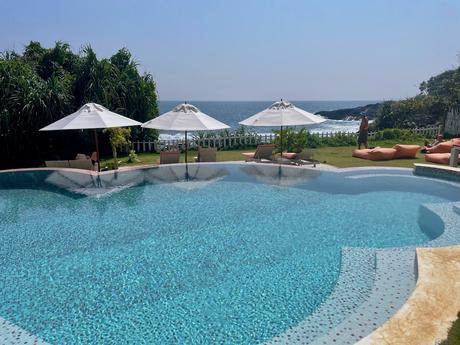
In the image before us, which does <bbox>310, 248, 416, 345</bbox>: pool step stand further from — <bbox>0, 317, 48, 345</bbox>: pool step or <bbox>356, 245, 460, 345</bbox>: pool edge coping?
<bbox>0, 317, 48, 345</bbox>: pool step

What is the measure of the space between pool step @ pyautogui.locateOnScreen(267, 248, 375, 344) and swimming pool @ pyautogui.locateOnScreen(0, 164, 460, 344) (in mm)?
158

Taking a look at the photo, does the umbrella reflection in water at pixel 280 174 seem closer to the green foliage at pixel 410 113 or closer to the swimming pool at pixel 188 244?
the swimming pool at pixel 188 244

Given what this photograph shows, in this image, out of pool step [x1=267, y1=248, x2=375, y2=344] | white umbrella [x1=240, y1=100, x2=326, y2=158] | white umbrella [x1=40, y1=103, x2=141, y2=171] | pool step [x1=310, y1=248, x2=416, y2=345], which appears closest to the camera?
pool step [x1=310, y1=248, x2=416, y2=345]

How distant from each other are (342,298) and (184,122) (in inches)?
380

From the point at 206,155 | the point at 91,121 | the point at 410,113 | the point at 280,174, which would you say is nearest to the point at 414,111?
the point at 410,113

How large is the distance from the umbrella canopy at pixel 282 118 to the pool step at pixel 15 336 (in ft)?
35.0

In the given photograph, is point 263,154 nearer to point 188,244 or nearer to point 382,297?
point 188,244

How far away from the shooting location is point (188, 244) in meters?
7.36

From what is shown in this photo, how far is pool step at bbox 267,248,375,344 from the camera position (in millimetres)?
4488

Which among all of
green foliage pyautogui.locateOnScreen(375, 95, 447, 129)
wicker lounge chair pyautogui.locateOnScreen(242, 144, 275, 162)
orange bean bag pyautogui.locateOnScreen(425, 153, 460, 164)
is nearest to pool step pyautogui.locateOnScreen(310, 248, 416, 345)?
wicker lounge chair pyautogui.locateOnScreen(242, 144, 275, 162)

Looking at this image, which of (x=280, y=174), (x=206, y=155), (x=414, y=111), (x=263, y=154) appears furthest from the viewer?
(x=414, y=111)

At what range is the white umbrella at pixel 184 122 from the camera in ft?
43.7

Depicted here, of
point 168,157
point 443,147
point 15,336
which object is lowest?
point 15,336

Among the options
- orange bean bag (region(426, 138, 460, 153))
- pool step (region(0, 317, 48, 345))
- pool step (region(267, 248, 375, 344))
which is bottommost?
pool step (region(0, 317, 48, 345))
